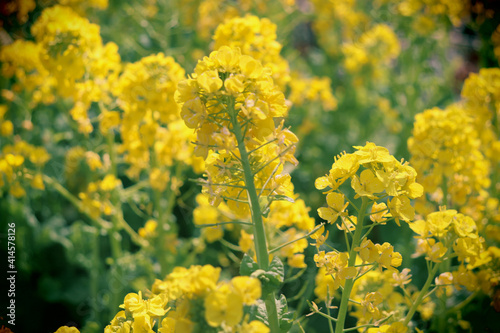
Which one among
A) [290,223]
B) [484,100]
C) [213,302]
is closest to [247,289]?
[213,302]

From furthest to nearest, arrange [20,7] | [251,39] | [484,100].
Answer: [20,7] → [484,100] → [251,39]

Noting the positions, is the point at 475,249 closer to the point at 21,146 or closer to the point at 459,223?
the point at 459,223

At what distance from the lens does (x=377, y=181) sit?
4.21ft

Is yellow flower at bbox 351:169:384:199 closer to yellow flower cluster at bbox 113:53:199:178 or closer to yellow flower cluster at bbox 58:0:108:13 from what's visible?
yellow flower cluster at bbox 113:53:199:178

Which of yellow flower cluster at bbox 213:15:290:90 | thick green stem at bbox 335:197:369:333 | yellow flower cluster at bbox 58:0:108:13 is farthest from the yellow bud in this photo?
yellow flower cluster at bbox 58:0:108:13

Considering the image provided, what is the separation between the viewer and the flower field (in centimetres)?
128

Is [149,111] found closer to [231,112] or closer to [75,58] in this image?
[75,58]

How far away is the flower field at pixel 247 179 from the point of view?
128cm

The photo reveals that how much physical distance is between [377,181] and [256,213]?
403 millimetres

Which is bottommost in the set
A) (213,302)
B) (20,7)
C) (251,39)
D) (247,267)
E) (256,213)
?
(213,302)

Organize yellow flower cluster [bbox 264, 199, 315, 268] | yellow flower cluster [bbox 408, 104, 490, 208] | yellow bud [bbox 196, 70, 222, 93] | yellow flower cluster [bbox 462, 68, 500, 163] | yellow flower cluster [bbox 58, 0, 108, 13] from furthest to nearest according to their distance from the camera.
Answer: yellow flower cluster [bbox 58, 0, 108, 13] → yellow flower cluster [bbox 462, 68, 500, 163] → yellow flower cluster [bbox 408, 104, 490, 208] → yellow flower cluster [bbox 264, 199, 315, 268] → yellow bud [bbox 196, 70, 222, 93]

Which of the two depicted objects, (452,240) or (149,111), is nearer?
(452,240)

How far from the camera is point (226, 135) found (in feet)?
3.92

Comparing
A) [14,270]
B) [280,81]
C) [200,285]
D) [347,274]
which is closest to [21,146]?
[14,270]
